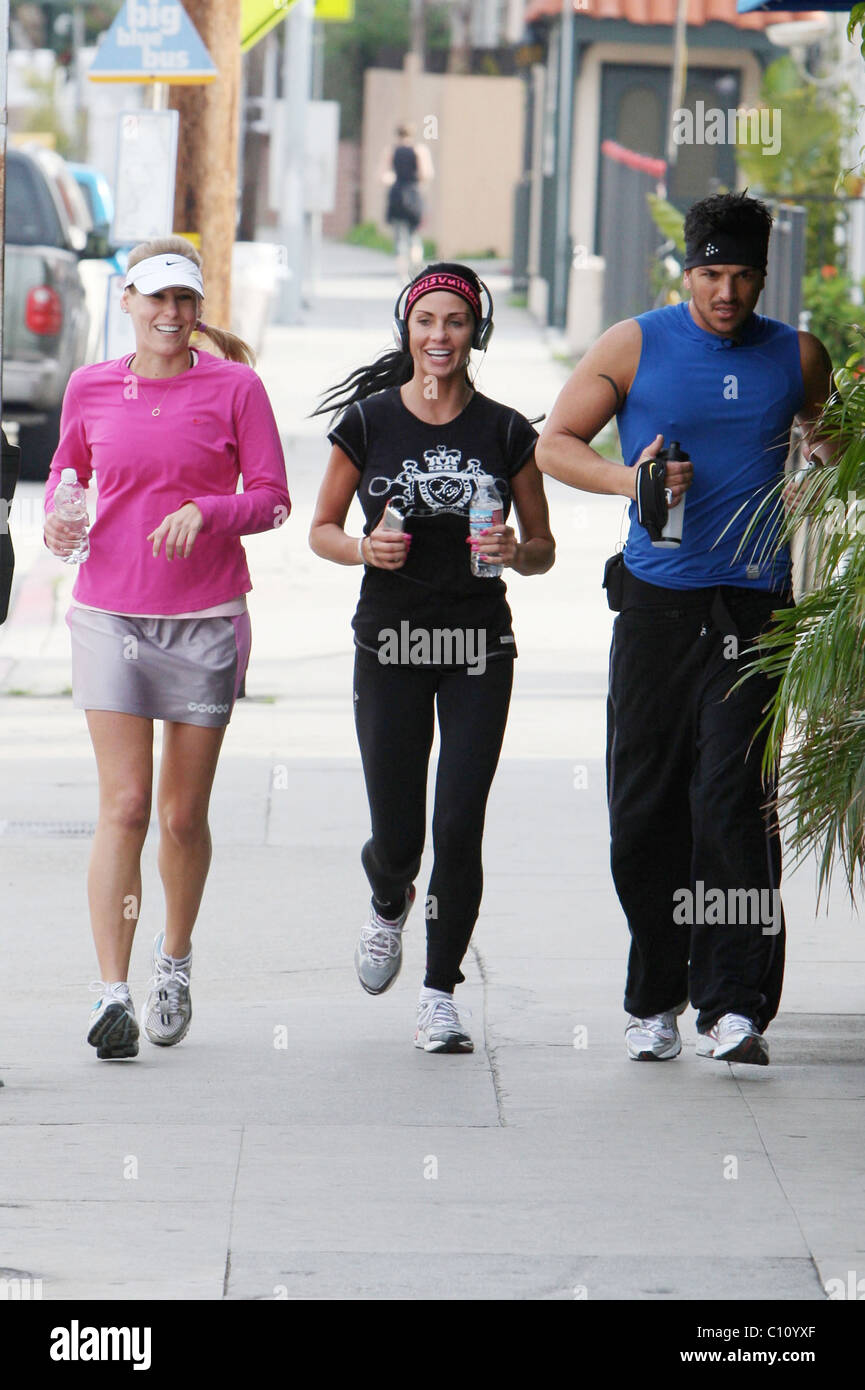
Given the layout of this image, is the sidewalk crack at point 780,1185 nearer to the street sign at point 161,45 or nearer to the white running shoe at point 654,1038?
the white running shoe at point 654,1038

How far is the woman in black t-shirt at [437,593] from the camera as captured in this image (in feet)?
19.3

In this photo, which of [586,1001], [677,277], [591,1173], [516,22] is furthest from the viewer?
[516,22]

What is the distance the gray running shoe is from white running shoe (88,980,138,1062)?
692mm

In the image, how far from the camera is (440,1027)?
6.01 meters

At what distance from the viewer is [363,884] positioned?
773 centimetres

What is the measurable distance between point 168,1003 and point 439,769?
2.90 ft

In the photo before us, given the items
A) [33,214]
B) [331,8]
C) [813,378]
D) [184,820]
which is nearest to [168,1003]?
[184,820]

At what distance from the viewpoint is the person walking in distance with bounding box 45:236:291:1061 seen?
5.78 m

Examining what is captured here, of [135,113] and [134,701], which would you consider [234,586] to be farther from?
[135,113]

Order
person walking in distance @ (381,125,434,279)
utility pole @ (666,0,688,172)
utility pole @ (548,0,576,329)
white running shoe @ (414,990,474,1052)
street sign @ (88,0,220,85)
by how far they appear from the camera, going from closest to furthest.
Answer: white running shoe @ (414,990,474,1052), street sign @ (88,0,220,85), utility pole @ (666,0,688,172), utility pole @ (548,0,576,329), person walking in distance @ (381,125,434,279)

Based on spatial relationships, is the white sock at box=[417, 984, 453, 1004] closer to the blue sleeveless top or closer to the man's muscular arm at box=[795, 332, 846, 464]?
the blue sleeveless top

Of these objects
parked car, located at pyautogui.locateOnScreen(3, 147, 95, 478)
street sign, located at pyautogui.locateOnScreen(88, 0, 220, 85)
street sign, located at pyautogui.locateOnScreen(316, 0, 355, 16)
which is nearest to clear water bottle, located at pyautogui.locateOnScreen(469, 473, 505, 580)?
street sign, located at pyautogui.locateOnScreen(88, 0, 220, 85)
